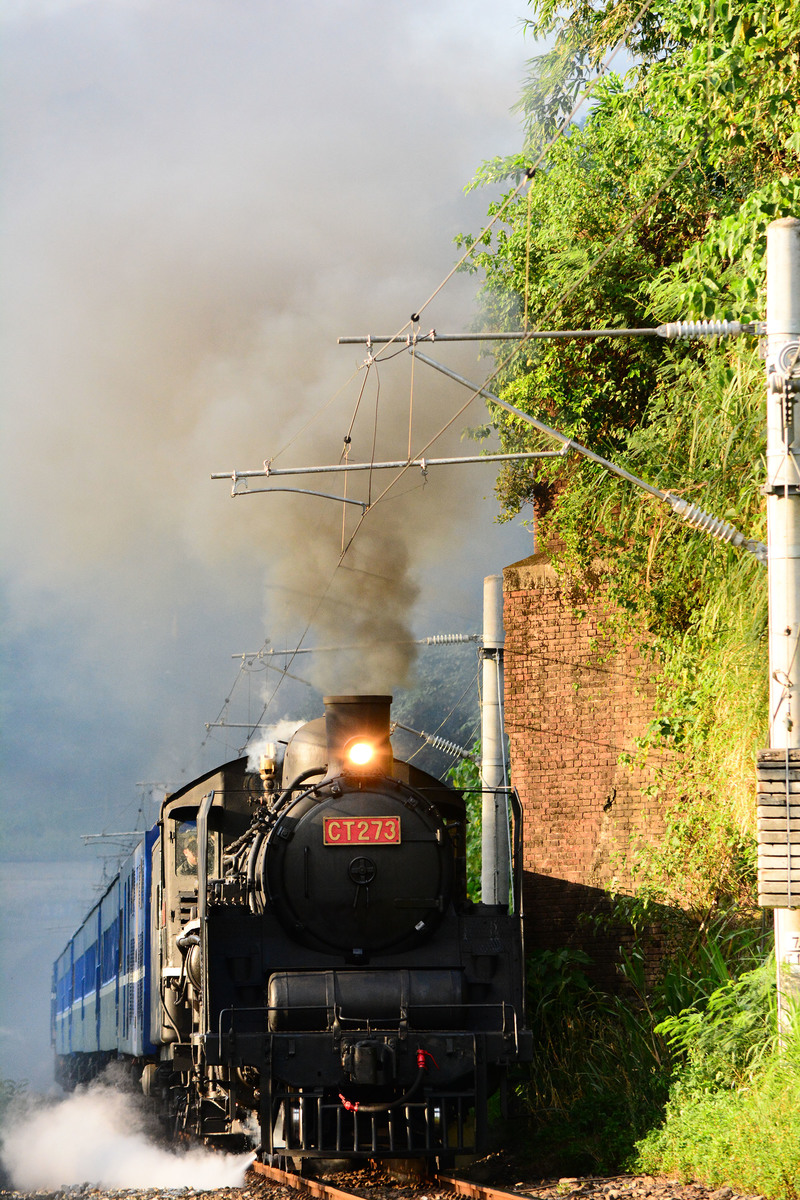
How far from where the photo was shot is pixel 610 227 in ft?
48.4

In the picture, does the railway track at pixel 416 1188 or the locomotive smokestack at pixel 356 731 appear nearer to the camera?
the railway track at pixel 416 1188

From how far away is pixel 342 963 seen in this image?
389 inches

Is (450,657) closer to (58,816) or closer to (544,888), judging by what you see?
(544,888)

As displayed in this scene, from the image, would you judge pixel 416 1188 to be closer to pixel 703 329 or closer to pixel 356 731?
pixel 356 731

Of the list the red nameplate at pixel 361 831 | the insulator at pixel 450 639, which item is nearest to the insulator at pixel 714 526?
the red nameplate at pixel 361 831

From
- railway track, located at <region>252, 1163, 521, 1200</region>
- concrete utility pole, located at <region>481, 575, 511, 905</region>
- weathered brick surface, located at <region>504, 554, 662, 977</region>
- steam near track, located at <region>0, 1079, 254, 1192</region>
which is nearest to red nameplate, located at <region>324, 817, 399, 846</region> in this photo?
railway track, located at <region>252, 1163, 521, 1200</region>

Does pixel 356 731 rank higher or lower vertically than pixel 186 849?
higher

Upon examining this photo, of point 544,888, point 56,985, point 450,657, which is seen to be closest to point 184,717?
point 450,657

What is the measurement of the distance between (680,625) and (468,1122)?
18.8 ft

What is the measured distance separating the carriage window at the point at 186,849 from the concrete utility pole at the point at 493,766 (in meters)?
3.17

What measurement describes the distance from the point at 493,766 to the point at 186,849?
371cm

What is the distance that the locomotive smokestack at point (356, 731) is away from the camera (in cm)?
1035

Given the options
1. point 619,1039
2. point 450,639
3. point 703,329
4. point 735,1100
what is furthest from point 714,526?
point 450,639

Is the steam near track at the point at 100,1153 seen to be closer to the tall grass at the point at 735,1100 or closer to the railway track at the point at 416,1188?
the railway track at the point at 416,1188
